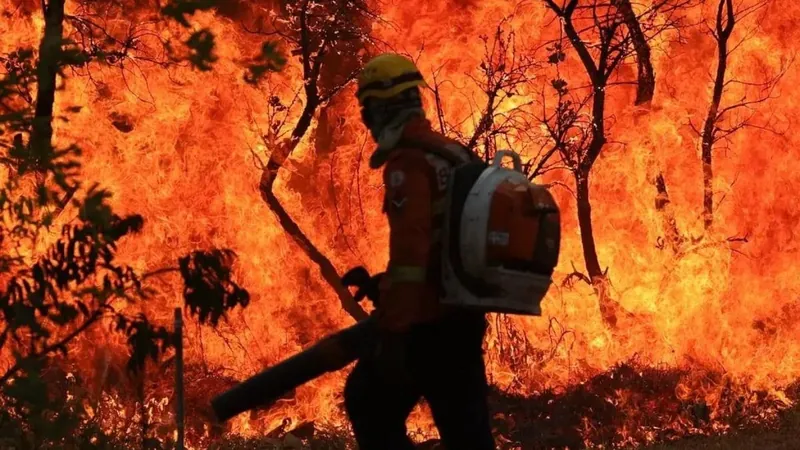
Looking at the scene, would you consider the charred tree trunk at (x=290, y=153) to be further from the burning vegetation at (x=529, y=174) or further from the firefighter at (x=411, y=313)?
the firefighter at (x=411, y=313)

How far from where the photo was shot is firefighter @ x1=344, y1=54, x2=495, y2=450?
4934 millimetres

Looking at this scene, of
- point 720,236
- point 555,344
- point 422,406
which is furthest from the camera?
point 720,236

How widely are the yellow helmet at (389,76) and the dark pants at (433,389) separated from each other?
2.81 feet

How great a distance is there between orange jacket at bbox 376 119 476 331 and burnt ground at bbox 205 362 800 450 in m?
4.75

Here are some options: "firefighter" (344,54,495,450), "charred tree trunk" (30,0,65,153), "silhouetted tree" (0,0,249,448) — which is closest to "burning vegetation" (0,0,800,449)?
"silhouetted tree" (0,0,249,448)

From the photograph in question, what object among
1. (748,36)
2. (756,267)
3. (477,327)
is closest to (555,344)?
(756,267)

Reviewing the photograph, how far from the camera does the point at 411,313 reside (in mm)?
4938

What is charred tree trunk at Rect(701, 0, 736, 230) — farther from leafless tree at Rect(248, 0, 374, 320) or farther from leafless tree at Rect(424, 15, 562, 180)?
leafless tree at Rect(248, 0, 374, 320)

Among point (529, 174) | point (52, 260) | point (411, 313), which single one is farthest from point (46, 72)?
point (529, 174)

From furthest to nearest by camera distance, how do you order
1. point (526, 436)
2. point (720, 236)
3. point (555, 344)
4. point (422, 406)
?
point (720, 236) → point (555, 344) → point (422, 406) → point (526, 436)

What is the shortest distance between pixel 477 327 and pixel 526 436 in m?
5.19

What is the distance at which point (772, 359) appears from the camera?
11.8 metres

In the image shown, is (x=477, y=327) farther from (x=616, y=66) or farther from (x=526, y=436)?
(x=616, y=66)

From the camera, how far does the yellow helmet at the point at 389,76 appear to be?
5164 mm
